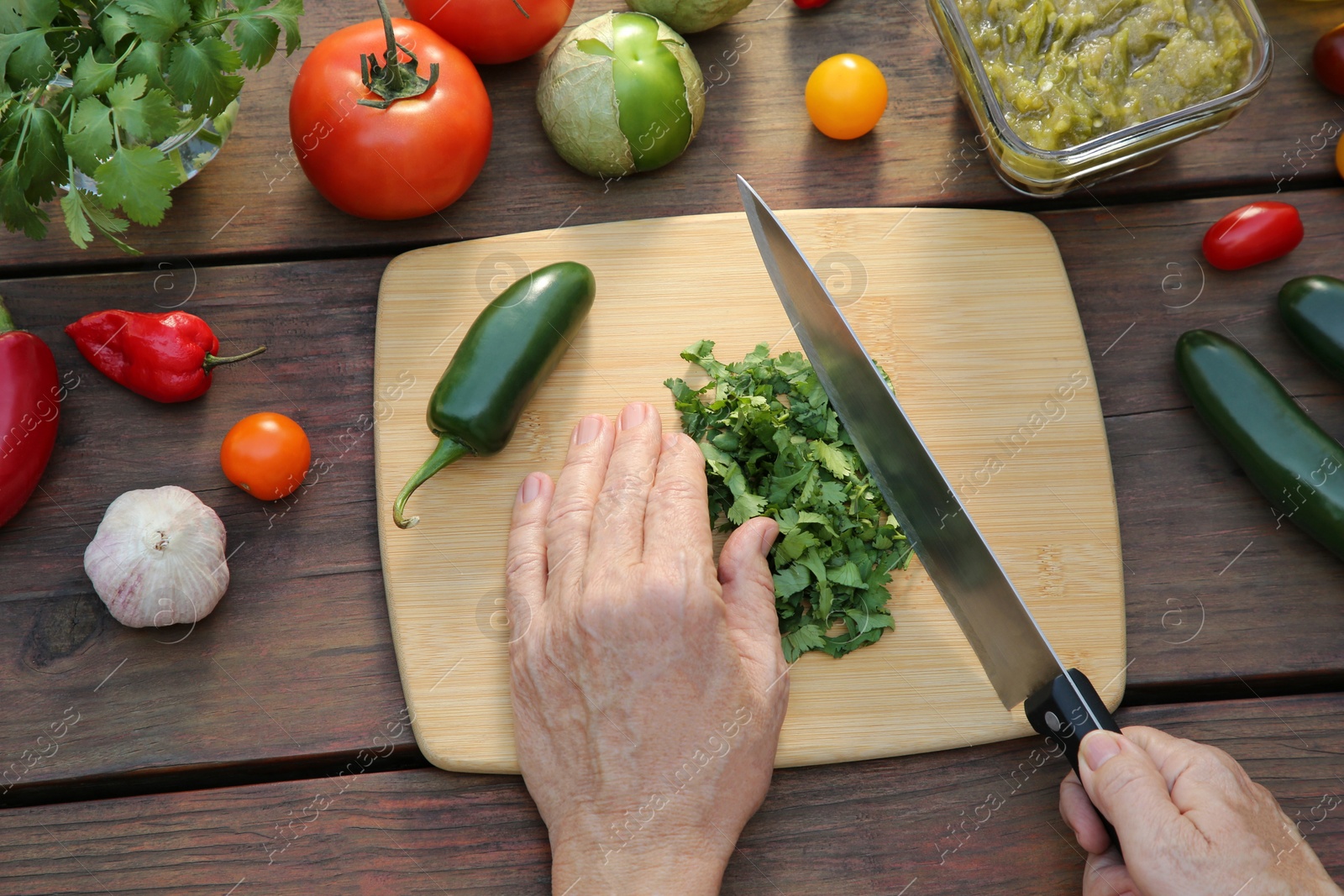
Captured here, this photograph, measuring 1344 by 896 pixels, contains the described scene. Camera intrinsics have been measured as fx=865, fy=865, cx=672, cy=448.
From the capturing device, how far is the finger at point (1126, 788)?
1197 millimetres

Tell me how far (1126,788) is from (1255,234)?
43.4 inches

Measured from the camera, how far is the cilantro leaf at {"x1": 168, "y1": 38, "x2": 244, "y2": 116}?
127cm

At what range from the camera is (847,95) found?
165 cm

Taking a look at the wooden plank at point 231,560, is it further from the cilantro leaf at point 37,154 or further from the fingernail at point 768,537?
the fingernail at point 768,537

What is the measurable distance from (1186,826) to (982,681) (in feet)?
1.16

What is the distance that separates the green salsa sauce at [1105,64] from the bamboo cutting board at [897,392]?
0.22 m

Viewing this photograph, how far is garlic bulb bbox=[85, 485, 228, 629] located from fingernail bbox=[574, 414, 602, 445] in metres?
0.64

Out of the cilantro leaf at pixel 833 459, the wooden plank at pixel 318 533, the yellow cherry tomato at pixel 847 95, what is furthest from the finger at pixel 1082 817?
the yellow cherry tomato at pixel 847 95

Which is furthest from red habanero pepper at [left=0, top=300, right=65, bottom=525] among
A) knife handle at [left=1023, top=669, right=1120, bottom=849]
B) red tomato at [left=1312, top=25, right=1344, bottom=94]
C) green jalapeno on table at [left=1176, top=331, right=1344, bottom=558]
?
red tomato at [left=1312, top=25, right=1344, bottom=94]

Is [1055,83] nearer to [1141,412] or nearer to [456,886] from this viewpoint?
[1141,412]

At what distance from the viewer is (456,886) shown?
1.43 metres

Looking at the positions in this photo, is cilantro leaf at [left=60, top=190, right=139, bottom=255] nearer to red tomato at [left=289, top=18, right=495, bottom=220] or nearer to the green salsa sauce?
red tomato at [left=289, top=18, right=495, bottom=220]

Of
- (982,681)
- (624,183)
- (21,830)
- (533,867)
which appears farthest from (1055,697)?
(21,830)

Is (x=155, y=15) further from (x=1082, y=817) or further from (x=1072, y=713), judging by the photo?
(x=1082, y=817)
